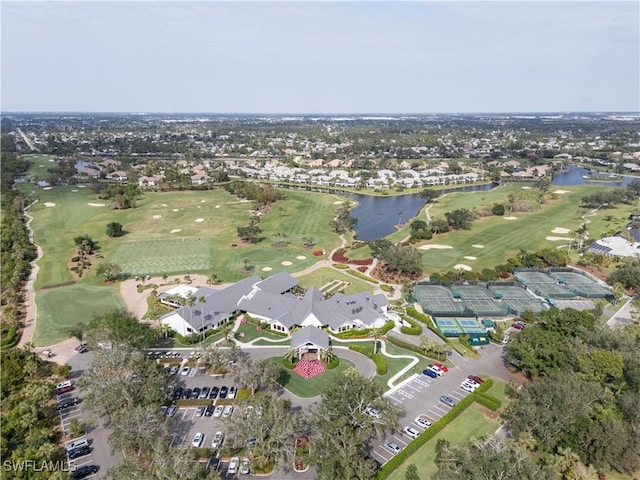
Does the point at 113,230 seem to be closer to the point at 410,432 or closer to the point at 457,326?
the point at 457,326

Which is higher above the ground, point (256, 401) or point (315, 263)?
point (256, 401)

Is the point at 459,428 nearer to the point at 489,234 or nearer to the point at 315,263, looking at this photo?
the point at 315,263

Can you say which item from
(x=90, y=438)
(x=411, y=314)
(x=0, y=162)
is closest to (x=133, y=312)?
(x=90, y=438)

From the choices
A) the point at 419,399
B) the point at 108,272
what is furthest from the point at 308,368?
the point at 108,272

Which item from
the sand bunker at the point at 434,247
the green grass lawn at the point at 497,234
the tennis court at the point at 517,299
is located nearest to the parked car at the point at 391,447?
the tennis court at the point at 517,299

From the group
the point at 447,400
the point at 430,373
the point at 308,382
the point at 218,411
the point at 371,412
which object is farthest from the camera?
the point at 430,373

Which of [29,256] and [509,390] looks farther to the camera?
[29,256]
